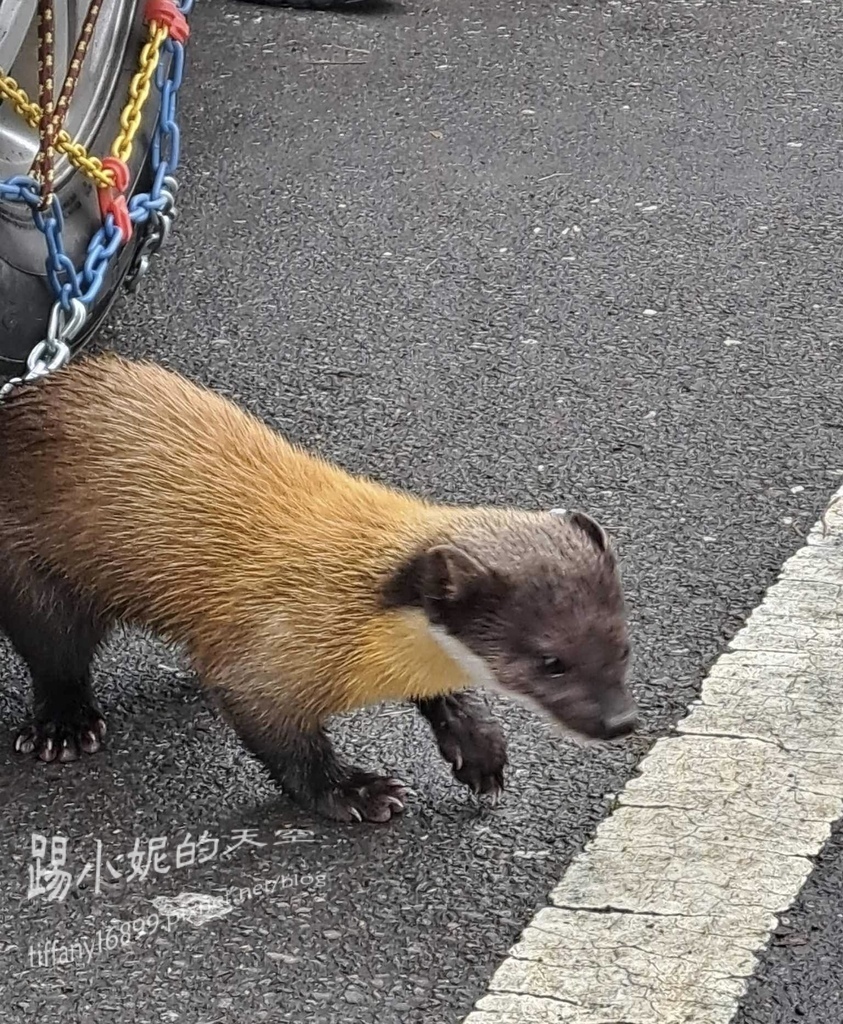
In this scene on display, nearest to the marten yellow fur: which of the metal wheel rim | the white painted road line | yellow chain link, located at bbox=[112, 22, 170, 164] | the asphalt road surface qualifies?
the asphalt road surface

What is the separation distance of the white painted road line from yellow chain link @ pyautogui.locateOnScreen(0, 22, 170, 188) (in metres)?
1.71

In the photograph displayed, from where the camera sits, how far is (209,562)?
3293 millimetres

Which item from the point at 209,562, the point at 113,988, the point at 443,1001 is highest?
the point at 209,562

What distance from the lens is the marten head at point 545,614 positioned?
9.80 ft

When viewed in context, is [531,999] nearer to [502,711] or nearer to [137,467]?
[502,711]

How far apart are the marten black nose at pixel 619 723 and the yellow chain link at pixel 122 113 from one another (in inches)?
63.1

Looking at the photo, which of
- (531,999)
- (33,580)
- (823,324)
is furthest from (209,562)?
(823,324)

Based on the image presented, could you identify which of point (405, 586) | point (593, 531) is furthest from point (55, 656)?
point (593, 531)

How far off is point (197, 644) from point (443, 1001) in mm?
870

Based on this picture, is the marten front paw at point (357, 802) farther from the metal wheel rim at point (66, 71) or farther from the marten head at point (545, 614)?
the metal wheel rim at point (66, 71)

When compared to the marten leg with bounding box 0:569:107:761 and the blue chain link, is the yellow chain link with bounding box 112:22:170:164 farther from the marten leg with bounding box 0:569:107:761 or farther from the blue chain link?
the marten leg with bounding box 0:569:107:761

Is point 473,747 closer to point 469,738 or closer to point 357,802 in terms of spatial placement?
point 469,738

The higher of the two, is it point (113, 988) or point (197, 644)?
point (197, 644)

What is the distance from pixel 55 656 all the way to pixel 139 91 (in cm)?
130
